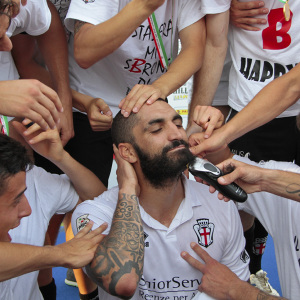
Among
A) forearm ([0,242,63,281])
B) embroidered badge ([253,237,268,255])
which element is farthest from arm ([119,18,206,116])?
embroidered badge ([253,237,268,255])

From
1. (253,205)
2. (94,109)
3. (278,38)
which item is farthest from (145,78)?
(253,205)

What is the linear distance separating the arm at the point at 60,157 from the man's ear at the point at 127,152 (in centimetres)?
21

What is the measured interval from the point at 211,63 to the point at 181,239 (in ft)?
3.52

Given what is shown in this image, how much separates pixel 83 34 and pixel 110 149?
0.78 meters

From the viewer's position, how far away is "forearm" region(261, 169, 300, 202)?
73.9 inches

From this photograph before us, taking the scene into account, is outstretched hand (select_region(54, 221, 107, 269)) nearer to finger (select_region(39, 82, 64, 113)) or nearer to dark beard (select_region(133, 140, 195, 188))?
dark beard (select_region(133, 140, 195, 188))

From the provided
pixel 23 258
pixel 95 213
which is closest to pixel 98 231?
pixel 95 213

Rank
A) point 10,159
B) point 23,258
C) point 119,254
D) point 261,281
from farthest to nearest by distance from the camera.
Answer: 1. point 261,281
2. point 119,254
3. point 10,159
4. point 23,258

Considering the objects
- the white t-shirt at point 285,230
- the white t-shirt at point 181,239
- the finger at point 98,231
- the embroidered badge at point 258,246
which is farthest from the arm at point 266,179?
the embroidered badge at point 258,246

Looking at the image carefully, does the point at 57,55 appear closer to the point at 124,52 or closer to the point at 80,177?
the point at 124,52

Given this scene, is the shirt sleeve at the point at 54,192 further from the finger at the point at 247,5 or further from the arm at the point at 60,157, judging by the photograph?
the finger at the point at 247,5

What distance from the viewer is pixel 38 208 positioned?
2.19m

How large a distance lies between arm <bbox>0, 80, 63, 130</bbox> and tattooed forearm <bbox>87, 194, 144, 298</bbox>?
1.80 ft

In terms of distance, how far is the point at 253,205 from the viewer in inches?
88.9
